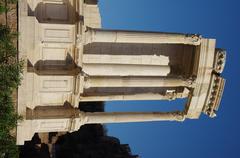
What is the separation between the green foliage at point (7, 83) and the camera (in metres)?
22.4

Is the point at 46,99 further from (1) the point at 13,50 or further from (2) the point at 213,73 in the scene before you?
(2) the point at 213,73

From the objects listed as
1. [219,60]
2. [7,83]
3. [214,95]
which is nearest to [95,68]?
[7,83]

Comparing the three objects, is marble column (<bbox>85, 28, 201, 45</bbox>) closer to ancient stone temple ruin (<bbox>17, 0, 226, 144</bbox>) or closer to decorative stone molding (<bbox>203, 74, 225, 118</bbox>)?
ancient stone temple ruin (<bbox>17, 0, 226, 144</bbox>)

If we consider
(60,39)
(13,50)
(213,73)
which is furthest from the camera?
(213,73)

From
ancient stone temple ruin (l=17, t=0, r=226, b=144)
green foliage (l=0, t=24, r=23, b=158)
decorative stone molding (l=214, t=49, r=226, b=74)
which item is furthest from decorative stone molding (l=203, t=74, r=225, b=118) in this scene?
green foliage (l=0, t=24, r=23, b=158)

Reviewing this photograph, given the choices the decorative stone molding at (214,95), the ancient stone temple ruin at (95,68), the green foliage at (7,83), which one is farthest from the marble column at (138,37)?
the green foliage at (7,83)

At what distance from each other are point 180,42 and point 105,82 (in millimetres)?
4320

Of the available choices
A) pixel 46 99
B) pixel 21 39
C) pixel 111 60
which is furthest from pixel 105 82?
pixel 21 39

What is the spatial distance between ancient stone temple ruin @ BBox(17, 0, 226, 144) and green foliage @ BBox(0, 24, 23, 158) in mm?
837

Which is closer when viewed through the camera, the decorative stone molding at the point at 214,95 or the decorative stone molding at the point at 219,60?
the decorative stone molding at the point at 219,60

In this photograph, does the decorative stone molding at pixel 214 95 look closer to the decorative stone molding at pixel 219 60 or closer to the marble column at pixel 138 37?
the decorative stone molding at pixel 219 60

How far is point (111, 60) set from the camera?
1097 inches

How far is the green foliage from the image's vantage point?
22391mm

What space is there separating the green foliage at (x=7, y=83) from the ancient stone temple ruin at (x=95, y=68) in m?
0.84
